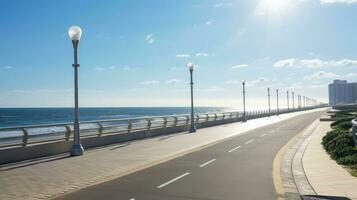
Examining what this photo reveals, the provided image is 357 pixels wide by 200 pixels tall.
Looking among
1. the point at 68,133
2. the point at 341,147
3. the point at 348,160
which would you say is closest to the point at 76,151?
the point at 68,133

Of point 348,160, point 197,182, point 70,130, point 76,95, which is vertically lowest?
point 197,182

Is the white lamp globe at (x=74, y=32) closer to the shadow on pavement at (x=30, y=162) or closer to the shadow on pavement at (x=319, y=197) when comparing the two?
the shadow on pavement at (x=30, y=162)

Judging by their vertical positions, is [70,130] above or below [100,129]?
above

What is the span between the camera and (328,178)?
38.9ft

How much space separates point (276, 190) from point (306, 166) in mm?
4047

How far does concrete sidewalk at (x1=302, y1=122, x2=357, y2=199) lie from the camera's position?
9.99 meters

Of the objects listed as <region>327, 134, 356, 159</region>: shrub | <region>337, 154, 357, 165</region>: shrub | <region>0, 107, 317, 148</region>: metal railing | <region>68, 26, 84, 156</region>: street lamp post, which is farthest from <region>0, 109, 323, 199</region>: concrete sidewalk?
<region>337, 154, 357, 165</region>: shrub

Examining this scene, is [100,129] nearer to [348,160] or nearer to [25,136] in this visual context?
[25,136]

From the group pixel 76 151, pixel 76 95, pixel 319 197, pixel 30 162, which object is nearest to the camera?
pixel 319 197

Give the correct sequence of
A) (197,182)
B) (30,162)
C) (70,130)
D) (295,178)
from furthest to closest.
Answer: (70,130), (30,162), (295,178), (197,182)

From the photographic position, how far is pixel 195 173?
13.5m

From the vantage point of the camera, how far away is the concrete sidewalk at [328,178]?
32.8ft

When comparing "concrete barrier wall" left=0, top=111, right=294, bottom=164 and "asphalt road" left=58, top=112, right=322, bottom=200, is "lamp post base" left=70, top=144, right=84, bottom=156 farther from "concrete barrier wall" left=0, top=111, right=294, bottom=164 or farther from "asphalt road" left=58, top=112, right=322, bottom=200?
"asphalt road" left=58, top=112, right=322, bottom=200

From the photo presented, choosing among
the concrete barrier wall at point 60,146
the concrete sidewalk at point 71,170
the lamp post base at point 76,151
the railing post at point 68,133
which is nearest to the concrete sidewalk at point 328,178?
the concrete sidewalk at point 71,170
